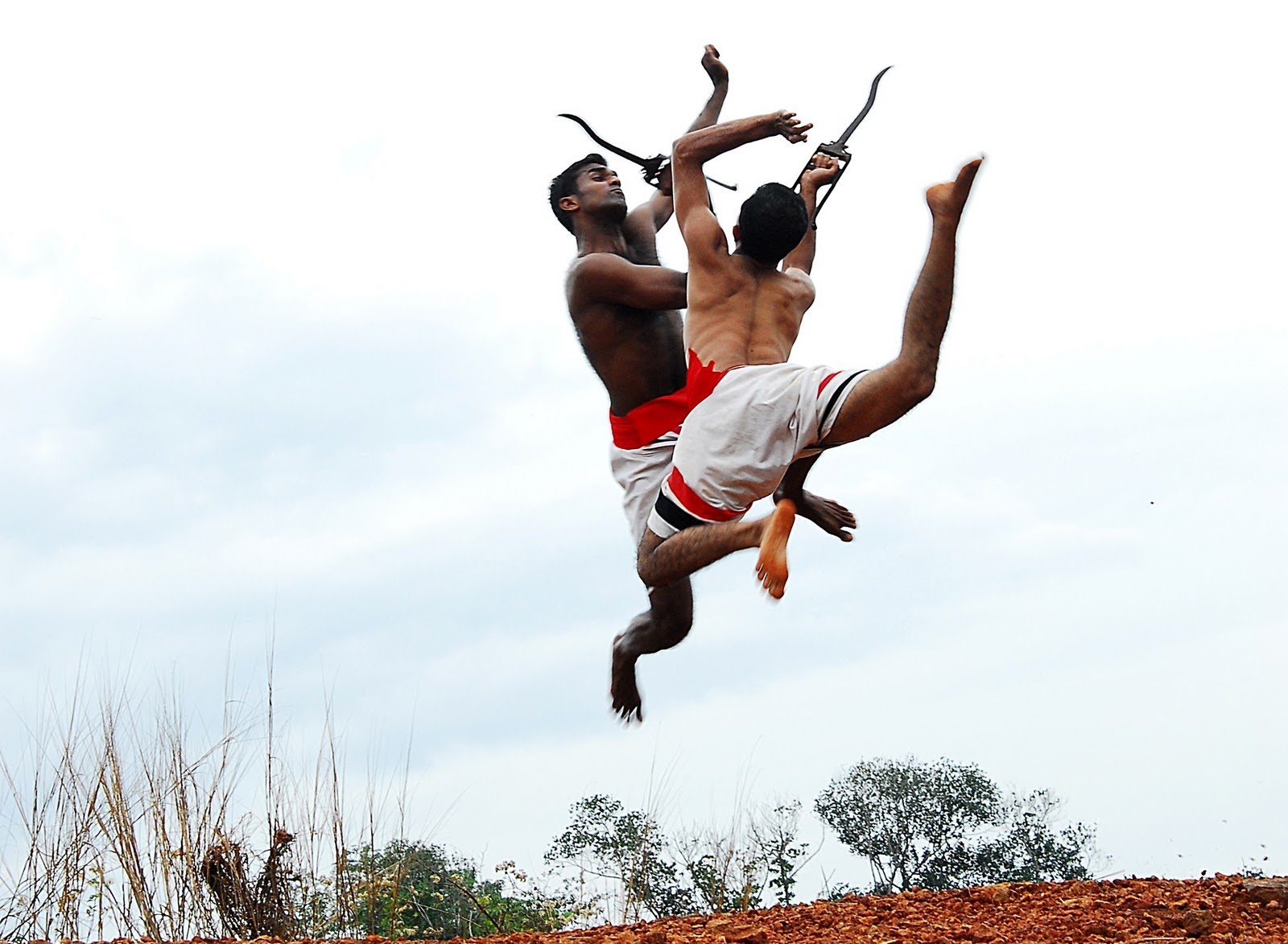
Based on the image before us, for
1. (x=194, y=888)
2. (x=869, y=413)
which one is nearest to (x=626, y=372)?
(x=869, y=413)

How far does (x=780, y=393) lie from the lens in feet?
15.5

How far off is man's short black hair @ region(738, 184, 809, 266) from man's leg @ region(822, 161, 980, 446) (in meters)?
0.72

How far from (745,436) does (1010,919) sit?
2283 millimetres

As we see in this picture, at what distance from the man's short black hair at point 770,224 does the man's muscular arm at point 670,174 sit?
1.93 ft

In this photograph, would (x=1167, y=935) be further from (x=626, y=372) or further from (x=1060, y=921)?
(x=626, y=372)

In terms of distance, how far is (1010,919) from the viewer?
18.3 ft

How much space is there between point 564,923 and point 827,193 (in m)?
3.68

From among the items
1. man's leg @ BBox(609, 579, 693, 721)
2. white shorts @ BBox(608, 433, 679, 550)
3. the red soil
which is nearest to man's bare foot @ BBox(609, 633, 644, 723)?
man's leg @ BBox(609, 579, 693, 721)

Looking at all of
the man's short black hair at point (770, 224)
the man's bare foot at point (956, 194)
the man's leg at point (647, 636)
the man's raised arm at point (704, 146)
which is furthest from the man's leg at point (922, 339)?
the man's leg at point (647, 636)

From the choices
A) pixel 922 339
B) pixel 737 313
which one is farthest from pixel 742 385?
pixel 922 339

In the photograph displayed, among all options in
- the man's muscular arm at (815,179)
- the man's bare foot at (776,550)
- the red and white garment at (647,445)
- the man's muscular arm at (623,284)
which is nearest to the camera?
the man's bare foot at (776,550)

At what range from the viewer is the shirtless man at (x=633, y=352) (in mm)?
5844

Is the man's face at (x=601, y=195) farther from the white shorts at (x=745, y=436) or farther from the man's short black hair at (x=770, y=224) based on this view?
the white shorts at (x=745, y=436)

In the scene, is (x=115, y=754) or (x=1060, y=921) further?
(x=115, y=754)
